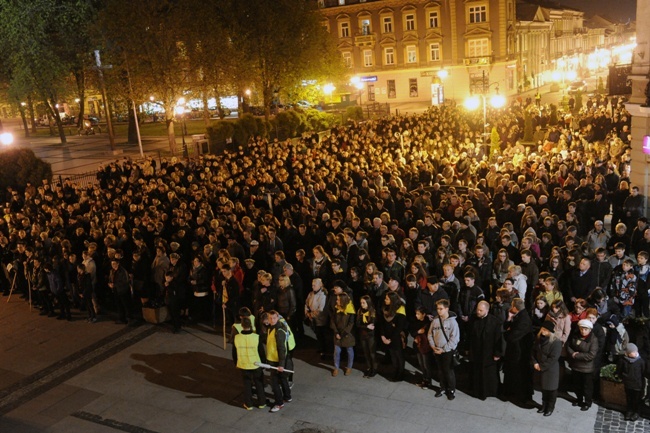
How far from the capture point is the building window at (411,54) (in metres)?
67.4

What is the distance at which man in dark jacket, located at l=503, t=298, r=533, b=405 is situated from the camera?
867 centimetres

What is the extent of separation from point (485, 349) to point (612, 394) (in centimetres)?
177

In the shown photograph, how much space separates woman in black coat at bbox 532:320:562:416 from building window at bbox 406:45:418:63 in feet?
204

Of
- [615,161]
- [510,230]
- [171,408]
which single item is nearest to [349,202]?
[510,230]

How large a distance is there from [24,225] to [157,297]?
6.36 m

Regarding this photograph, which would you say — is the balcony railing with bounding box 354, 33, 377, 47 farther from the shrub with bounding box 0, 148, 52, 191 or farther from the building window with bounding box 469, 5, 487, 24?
the shrub with bounding box 0, 148, 52, 191

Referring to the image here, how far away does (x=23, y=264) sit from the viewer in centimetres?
1488

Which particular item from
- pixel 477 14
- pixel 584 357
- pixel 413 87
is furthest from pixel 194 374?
pixel 413 87

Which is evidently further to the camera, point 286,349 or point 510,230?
point 510,230

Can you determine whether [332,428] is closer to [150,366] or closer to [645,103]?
[150,366]

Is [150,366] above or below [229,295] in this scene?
below

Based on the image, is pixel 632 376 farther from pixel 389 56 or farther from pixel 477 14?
pixel 389 56

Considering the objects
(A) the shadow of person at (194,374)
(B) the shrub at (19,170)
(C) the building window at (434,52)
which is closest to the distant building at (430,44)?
(C) the building window at (434,52)

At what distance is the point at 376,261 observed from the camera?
13.2m
